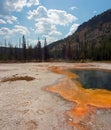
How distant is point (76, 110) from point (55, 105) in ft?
6.66

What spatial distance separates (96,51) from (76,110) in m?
97.0

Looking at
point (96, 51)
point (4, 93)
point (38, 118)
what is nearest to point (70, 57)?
point (96, 51)

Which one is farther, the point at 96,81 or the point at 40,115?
the point at 96,81

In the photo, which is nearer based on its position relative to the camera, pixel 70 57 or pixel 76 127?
pixel 76 127

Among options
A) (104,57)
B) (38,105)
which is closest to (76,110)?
(38,105)

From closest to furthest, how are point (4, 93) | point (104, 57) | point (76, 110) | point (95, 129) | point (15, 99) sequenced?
point (95, 129), point (76, 110), point (15, 99), point (4, 93), point (104, 57)

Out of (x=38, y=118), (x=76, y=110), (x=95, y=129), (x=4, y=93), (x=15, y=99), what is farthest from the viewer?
(x=4, y=93)

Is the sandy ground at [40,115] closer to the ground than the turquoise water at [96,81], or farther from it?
farther from it

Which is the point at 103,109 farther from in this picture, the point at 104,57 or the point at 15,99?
the point at 104,57

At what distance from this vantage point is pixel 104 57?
10738 centimetres

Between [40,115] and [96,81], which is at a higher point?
[40,115]

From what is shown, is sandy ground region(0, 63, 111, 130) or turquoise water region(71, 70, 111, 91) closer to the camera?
sandy ground region(0, 63, 111, 130)

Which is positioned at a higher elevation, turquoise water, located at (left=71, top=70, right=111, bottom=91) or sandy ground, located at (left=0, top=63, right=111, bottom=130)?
sandy ground, located at (left=0, top=63, right=111, bottom=130)

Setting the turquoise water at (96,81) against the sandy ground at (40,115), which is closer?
the sandy ground at (40,115)
